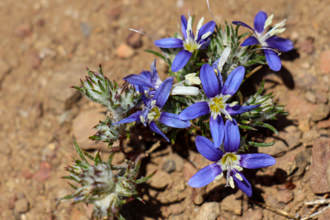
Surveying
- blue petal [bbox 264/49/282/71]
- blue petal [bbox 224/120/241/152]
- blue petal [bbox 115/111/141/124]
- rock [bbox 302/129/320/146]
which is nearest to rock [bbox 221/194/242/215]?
blue petal [bbox 224/120/241/152]

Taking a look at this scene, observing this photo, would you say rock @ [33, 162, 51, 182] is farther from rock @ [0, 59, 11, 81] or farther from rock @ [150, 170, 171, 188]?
rock @ [0, 59, 11, 81]

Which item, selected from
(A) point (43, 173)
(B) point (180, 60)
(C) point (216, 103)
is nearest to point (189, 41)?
(B) point (180, 60)

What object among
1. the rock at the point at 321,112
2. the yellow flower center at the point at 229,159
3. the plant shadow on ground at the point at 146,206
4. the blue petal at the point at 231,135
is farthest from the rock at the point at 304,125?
the plant shadow on ground at the point at 146,206

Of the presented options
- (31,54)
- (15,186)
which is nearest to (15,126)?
(15,186)

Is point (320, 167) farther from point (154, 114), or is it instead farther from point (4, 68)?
point (4, 68)

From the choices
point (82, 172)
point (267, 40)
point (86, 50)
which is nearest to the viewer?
point (82, 172)

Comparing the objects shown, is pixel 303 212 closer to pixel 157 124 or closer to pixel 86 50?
pixel 157 124
